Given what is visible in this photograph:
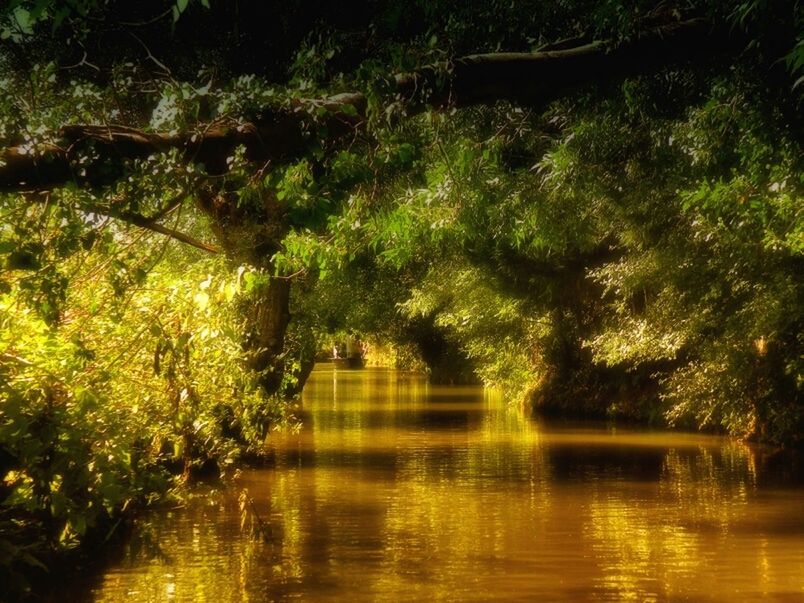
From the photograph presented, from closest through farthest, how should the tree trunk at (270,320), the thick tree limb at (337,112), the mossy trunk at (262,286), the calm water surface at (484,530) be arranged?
1. the thick tree limb at (337,112)
2. the calm water surface at (484,530)
3. the mossy trunk at (262,286)
4. the tree trunk at (270,320)

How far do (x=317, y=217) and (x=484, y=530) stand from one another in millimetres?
6593

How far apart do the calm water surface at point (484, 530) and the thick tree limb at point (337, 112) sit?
4310 millimetres

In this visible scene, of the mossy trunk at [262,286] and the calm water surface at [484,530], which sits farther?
the mossy trunk at [262,286]

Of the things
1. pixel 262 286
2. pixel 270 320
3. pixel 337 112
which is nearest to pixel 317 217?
pixel 337 112

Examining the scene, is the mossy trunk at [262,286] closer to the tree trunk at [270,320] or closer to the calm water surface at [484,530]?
the tree trunk at [270,320]

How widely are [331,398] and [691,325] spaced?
887 inches

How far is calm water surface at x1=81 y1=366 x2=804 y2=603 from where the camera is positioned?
9539 millimetres

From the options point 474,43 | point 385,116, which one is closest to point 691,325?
point 474,43

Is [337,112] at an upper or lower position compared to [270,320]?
→ upper

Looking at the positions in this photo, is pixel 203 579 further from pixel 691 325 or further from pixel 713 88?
pixel 691 325

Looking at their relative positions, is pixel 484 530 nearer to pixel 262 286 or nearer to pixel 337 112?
pixel 262 286

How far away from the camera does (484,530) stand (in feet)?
40.7

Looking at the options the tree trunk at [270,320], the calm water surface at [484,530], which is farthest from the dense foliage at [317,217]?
the calm water surface at [484,530]

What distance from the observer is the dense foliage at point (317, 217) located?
6789mm
